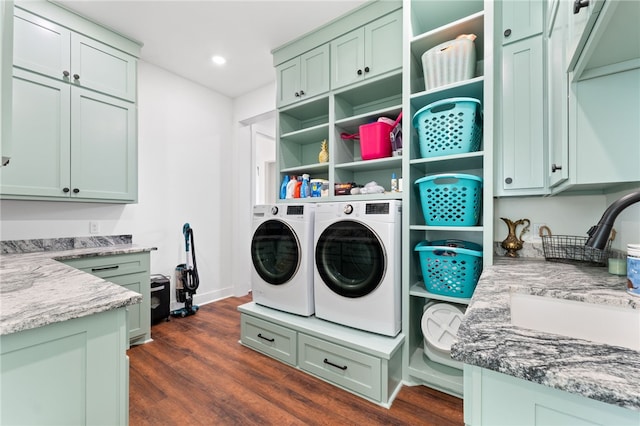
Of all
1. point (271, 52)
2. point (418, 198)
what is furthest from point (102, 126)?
point (418, 198)

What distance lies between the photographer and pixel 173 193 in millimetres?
3312

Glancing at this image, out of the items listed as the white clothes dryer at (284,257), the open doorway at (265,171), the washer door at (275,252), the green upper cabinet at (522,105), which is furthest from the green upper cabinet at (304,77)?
the open doorway at (265,171)

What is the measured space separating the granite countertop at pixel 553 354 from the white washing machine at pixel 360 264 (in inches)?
32.8

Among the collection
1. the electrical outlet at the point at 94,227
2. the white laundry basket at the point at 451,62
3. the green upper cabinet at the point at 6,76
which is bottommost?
the electrical outlet at the point at 94,227

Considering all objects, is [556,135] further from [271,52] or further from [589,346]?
[271,52]

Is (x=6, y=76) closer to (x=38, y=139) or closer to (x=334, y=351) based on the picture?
(x=38, y=139)

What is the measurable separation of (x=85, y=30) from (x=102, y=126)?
80 cm

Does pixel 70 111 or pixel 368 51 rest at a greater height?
pixel 368 51

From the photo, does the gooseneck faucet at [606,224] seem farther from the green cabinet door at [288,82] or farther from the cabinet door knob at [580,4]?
the green cabinet door at [288,82]

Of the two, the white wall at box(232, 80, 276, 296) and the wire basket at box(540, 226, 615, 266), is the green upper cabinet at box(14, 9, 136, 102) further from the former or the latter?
the wire basket at box(540, 226, 615, 266)

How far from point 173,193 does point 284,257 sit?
1.89m

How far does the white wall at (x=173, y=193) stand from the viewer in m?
2.59

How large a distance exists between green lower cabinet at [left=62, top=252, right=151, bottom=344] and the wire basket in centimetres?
305

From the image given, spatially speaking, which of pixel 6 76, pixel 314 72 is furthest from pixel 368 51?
pixel 6 76
